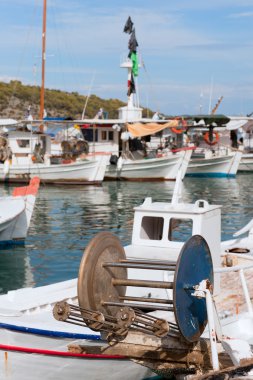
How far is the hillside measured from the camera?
101m

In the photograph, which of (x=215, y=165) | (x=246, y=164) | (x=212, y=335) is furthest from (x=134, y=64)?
(x=212, y=335)

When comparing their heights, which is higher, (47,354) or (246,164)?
(47,354)

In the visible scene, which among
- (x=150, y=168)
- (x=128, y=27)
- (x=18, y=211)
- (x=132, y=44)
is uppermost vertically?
(x=128, y=27)

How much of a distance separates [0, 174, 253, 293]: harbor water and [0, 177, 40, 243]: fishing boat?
1.09 feet

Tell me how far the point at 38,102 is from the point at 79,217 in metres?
80.7

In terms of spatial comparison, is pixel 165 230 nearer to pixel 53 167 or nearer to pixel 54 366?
pixel 54 366

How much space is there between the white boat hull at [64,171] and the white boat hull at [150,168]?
313 cm

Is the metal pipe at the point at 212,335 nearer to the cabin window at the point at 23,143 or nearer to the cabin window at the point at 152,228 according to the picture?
the cabin window at the point at 152,228

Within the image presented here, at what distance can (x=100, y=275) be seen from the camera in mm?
8234

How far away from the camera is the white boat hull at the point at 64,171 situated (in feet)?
135

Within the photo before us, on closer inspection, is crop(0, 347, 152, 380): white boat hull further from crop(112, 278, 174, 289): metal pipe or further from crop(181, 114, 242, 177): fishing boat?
crop(181, 114, 242, 177): fishing boat

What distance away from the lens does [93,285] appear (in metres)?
8.09

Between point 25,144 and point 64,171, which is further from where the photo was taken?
point 25,144

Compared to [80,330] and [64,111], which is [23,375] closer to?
[80,330]
